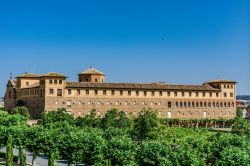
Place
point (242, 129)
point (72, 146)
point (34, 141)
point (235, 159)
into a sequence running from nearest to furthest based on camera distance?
point (235, 159), point (72, 146), point (34, 141), point (242, 129)

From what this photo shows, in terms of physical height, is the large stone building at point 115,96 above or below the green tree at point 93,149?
above

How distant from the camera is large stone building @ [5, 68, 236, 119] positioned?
280 ft

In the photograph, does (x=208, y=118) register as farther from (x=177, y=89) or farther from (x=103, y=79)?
(x=103, y=79)

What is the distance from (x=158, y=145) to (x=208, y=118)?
6519cm

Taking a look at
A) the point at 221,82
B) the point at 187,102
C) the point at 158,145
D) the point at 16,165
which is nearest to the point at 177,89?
the point at 187,102

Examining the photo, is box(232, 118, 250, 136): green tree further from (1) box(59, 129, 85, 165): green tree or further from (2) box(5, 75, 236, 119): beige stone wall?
(2) box(5, 75, 236, 119): beige stone wall

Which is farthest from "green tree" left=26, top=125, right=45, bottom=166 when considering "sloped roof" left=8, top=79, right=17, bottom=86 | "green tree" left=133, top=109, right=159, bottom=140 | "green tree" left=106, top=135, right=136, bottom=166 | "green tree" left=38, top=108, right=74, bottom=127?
"sloped roof" left=8, top=79, right=17, bottom=86

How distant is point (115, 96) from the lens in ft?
298

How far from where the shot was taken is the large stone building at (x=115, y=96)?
280ft

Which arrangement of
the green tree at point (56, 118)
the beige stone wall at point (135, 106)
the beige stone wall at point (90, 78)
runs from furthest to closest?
1. the beige stone wall at point (90, 78)
2. the beige stone wall at point (135, 106)
3. the green tree at point (56, 118)

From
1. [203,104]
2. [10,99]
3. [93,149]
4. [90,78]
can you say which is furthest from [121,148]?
[10,99]

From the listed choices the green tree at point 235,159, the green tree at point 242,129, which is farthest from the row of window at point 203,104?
the green tree at point 235,159

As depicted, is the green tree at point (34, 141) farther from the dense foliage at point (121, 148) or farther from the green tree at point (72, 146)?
the green tree at point (72, 146)

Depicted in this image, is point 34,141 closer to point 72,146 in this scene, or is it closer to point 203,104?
point 72,146
